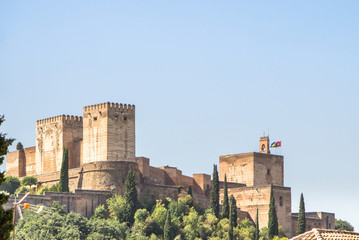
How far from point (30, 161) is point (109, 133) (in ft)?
36.0

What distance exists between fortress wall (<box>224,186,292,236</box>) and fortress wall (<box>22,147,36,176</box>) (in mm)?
14169

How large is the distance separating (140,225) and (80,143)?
9.87 metres

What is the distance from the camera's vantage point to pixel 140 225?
213 ft

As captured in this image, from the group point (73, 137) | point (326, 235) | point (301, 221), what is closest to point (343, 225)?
point (301, 221)

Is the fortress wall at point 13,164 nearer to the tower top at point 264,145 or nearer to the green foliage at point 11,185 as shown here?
the green foliage at point 11,185

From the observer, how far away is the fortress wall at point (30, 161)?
7594 cm

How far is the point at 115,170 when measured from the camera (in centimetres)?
6788

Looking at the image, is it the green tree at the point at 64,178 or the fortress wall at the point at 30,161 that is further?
the fortress wall at the point at 30,161

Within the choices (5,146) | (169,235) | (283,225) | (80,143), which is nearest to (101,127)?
(80,143)

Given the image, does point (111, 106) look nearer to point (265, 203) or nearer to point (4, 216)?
point (265, 203)

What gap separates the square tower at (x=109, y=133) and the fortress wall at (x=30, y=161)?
→ 771 cm

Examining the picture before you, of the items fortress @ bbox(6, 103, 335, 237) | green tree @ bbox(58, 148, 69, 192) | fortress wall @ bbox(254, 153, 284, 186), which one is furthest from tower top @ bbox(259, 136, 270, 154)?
green tree @ bbox(58, 148, 69, 192)

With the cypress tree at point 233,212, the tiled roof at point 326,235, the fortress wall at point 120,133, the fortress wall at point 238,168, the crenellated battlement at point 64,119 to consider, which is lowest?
the tiled roof at point 326,235

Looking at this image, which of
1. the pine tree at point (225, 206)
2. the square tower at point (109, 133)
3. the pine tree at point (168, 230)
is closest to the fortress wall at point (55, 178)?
the square tower at point (109, 133)
